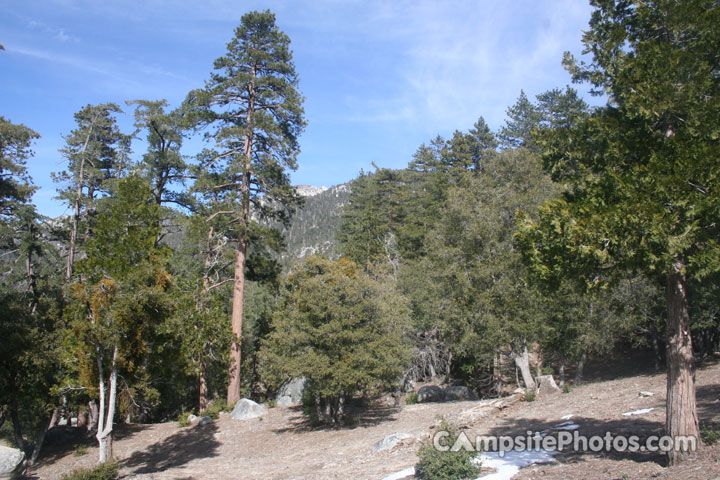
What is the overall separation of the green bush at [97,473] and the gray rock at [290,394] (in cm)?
1168

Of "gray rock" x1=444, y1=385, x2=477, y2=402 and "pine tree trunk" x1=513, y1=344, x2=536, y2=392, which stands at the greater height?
"pine tree trunk" x1=513, y1=344, x2=536, y2=392

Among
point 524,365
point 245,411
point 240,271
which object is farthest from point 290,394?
point 524,365

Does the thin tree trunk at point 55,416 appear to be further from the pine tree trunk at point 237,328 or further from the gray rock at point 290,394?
the gray rock at point 290,394

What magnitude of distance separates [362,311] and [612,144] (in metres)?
9.41

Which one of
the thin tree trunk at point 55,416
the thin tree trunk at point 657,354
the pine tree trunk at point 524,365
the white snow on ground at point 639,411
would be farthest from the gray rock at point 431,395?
the thin tree trunk at point 55,416

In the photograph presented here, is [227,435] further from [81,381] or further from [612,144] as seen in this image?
[612,144]

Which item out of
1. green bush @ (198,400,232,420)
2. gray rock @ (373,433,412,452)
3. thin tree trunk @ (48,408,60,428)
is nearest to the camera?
gray rock @ (373,433,412,452)

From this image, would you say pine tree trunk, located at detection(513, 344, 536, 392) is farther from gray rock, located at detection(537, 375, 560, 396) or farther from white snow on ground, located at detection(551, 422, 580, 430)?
white snow on ground, located at detection(551, 422, 580, 430)

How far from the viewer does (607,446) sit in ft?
25.9

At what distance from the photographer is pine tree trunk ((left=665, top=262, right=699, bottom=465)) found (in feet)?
21.0

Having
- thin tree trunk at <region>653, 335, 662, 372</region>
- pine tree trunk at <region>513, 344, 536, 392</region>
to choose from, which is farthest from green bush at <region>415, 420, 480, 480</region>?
thin tree trunk at <region>653, 335, 662, 372</region>

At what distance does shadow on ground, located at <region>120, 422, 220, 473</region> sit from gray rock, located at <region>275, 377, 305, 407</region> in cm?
450

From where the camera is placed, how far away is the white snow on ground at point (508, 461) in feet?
23.9

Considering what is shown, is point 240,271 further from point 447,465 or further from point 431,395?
point 447,465
